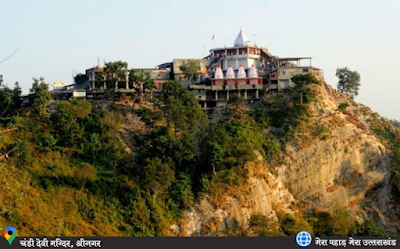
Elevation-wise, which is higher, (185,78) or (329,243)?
(185,78)

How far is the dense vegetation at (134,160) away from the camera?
4794 cm

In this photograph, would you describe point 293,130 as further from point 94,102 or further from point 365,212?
point 94,102

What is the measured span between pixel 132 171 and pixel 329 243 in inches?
926

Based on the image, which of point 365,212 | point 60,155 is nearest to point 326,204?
point 365,212

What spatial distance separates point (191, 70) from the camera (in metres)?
69.3

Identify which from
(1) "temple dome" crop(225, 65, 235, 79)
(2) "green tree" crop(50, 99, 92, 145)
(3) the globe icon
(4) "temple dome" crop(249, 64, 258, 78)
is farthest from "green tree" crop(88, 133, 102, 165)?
(3) the globe icon

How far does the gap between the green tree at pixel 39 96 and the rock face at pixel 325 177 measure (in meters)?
23.6

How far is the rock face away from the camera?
181 feet

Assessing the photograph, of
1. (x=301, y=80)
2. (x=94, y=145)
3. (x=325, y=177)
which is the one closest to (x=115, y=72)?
(x=94, y=145)

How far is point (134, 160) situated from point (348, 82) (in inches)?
1455

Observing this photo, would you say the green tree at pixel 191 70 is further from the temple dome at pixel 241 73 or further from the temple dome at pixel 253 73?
the temple dome at pixel 253 73

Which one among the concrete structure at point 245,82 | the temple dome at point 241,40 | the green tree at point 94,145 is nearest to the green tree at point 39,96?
the green tree at point 94,145

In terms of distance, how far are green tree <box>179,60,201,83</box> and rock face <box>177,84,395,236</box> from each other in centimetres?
1637

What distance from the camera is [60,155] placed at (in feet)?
176
